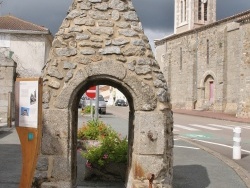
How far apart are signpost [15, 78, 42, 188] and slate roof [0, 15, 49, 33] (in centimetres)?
2500

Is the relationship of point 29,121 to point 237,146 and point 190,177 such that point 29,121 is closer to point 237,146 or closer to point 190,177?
point 190,177

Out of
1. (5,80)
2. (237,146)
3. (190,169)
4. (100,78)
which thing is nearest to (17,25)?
(5,80)

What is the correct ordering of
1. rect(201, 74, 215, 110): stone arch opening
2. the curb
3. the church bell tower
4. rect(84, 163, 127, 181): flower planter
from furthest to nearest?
the church bell tower < rect(201, 74, 215, 110): stone arch opening < the curb < rect(84, 163, 127, 181): flower planter

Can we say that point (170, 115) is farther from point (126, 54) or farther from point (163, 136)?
point (126, 54)

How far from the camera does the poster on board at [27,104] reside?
5.52 metres

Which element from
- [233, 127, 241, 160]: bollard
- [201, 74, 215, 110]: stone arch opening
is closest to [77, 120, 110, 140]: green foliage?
[233, 127, 241, 160]: bollard

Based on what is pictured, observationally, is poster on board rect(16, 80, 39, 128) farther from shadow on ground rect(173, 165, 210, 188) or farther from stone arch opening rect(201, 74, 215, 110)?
stone arch opening rect(201, 74, 215, 110)

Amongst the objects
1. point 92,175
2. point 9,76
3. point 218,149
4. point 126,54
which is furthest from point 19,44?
point 126,54

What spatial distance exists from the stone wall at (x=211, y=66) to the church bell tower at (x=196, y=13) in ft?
18.1

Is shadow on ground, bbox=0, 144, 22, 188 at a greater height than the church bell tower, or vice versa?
the church bell tower

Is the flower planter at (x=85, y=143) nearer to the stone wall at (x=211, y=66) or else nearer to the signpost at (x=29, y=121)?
the signpost at (x=29, y=121)

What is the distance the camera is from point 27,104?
5.57 m

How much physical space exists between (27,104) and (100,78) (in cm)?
113

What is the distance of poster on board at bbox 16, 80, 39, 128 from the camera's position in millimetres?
5520
